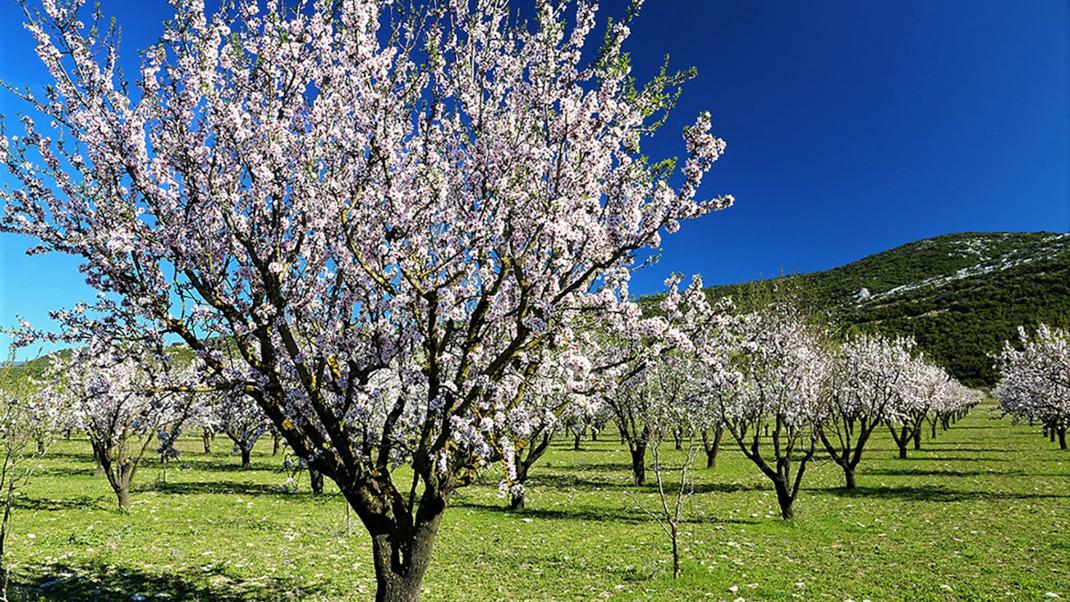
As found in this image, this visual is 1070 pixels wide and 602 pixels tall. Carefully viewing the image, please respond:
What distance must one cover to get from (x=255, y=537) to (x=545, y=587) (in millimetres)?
10748

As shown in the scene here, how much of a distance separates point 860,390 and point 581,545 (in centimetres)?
2666

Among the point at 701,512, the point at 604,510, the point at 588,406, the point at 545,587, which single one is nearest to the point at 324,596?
the point at 545,587

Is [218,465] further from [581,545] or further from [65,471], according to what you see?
[581,545]

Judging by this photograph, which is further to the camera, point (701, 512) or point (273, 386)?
point (701, 512)

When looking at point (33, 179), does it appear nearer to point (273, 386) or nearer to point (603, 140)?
point (273, 386)

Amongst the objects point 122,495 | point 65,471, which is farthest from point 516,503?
point 65,471

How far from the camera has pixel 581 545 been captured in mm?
17859

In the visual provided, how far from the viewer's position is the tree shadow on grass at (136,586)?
11844 millimetres

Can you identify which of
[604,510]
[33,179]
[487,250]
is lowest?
[604,510]

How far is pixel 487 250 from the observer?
764cm

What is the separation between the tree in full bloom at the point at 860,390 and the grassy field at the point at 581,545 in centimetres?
223

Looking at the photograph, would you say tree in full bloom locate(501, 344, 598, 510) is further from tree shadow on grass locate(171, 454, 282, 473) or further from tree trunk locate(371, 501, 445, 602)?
tree shadow on grass locate(171, 454, 282, 473)

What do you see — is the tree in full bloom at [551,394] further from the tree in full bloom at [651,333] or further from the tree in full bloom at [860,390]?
the tree in full bloom at [860,390]

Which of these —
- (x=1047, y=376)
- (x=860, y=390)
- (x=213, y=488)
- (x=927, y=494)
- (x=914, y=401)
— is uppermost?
(x=1047, y=376)
